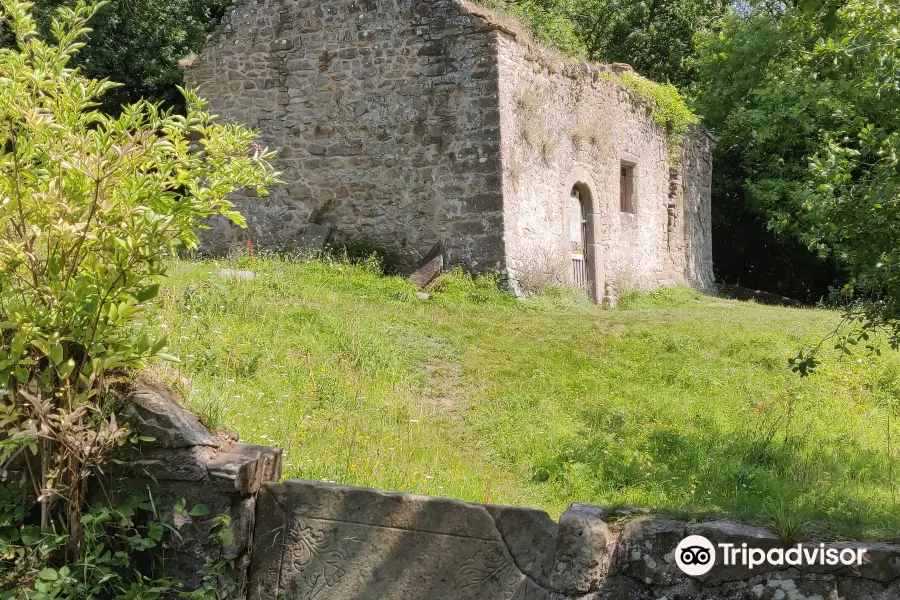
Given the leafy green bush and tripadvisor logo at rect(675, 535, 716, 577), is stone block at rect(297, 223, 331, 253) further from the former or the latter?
tripadvisor logo at rect(675, 535, 716, 577)

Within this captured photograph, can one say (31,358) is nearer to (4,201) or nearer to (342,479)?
(4,201)

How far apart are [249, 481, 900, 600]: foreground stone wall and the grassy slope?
7.9 inches

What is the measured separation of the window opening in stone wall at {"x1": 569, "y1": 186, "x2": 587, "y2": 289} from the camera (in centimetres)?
1378

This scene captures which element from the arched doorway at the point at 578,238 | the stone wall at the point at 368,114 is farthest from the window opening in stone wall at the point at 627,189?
the stone wall at the point at 368,114

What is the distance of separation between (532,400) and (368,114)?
6524 mm

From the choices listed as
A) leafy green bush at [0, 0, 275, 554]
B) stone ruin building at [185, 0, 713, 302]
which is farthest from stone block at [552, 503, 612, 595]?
stone ruin building at [185, 0, 713, 302]

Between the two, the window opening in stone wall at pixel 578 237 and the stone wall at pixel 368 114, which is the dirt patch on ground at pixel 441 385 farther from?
the window opening in stone wall at pixel 578 237

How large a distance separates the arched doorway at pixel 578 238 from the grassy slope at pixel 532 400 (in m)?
2.44

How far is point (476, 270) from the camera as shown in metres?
12.1

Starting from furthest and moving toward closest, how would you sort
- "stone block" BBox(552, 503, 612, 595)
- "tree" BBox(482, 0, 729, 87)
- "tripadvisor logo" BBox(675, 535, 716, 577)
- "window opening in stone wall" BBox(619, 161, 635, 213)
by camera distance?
"tree" BBox(482, 0, 729, 87), "window opening in stone wall" BBox(619, 161, 635, 213), "stone block" BBox(552, 503, 612, 595), "tripadvisor logo" BBox(675, 535, 716, 577)

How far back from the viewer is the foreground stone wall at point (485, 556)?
10.4 feet

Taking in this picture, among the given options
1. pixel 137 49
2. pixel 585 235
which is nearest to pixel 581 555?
pixel 585 235

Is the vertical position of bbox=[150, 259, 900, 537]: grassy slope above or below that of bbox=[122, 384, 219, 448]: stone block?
below

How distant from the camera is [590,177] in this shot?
14242mm
